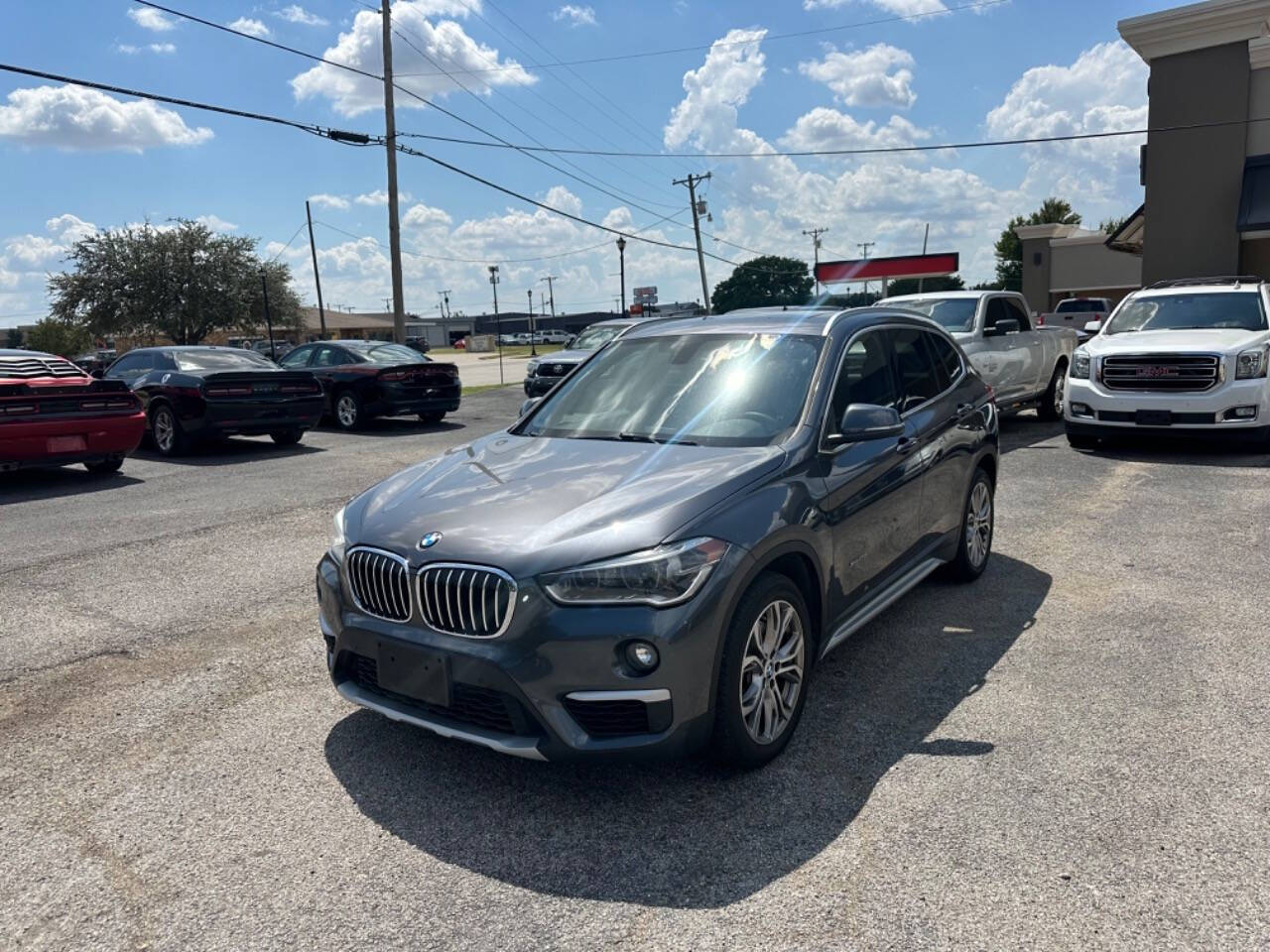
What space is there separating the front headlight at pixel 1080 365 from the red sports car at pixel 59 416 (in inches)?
429

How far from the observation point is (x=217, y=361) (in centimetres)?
1316

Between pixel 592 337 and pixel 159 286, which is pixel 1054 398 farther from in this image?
pixel 159 286

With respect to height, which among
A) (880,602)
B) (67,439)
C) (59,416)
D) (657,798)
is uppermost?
(59,416)

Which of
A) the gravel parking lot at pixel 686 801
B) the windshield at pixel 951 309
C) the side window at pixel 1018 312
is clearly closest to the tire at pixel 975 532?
the gravel parking lot at pixel 686 801

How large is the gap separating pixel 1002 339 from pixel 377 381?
31.2 feet

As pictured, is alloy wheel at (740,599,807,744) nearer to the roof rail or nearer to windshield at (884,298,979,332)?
windshield at (884,298,979,332)

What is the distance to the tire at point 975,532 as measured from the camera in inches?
219

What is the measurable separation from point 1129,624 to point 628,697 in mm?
3357

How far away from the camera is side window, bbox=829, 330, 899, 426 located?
4246mm

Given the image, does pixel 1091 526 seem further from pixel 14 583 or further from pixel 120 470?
pixel 120 470

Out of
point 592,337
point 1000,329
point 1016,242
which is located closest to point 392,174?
point 592,337

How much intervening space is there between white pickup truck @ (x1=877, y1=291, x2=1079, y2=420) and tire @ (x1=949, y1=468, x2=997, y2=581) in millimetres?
5710

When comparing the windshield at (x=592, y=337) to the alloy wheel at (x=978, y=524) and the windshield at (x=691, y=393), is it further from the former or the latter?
the windshield at (x=691, y=393)

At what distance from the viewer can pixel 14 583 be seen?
6180 millimetres
